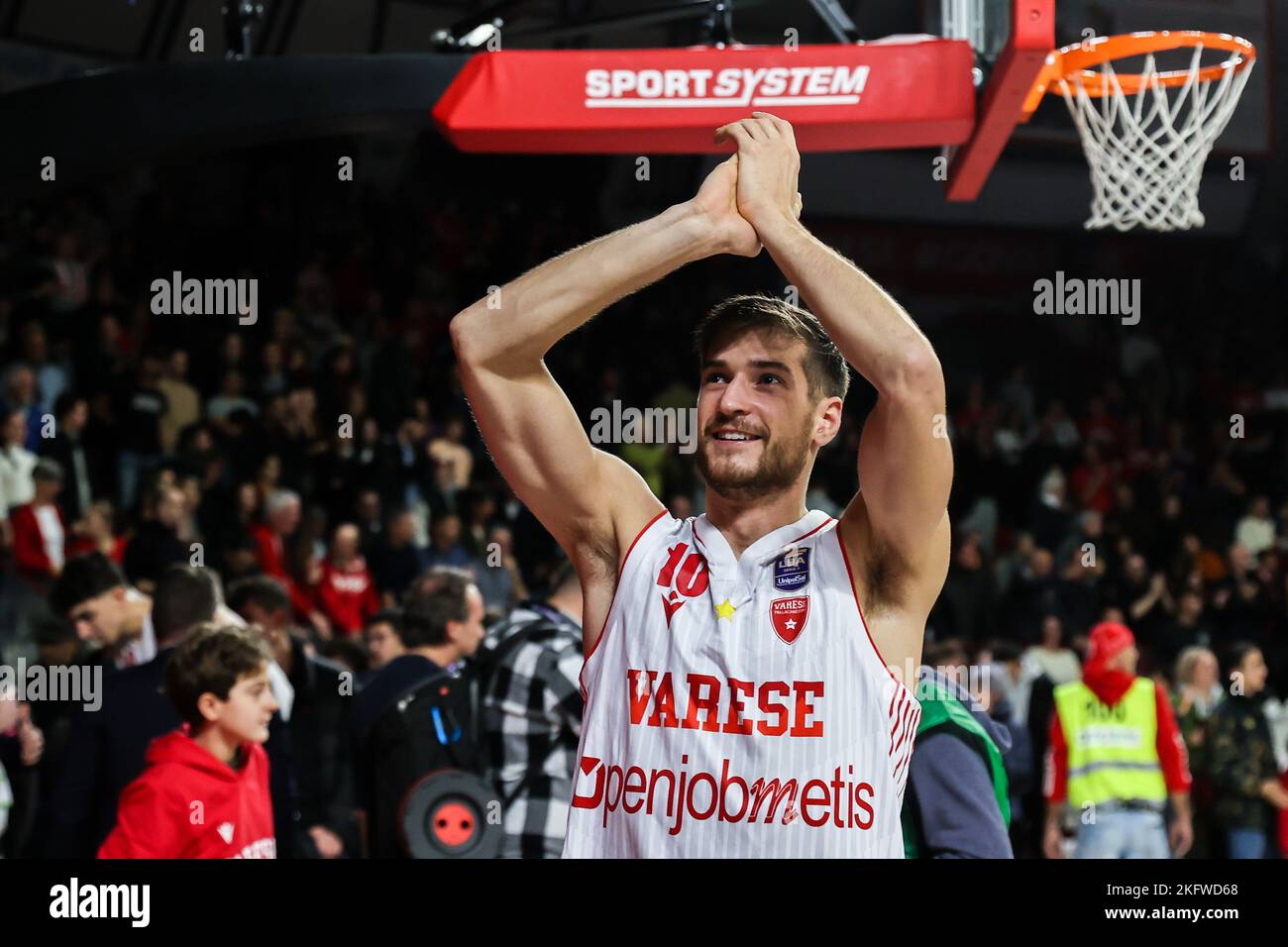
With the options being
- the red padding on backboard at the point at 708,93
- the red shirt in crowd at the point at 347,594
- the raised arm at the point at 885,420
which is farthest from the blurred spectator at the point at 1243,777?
the raised arm at the point at 885,420

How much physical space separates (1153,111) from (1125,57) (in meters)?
0.44

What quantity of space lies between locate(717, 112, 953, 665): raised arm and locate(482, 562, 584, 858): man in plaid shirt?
193 cm

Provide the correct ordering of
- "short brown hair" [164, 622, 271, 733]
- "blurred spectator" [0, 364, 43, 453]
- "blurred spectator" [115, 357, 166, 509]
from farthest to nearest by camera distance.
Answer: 1. "blurred spectator" [115, 357, 166, 509]
2. "blurred spectator" [0, 364, 43, 453]
3. "short brown hair" [164, 622, 271, 733]

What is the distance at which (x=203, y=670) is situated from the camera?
459 cm

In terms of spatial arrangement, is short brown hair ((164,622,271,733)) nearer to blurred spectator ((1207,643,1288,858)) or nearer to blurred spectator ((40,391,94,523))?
blurred spectator ((40,391,94,523))

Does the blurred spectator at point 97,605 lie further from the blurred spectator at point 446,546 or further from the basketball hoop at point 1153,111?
the basketball hoop at point 1153,111

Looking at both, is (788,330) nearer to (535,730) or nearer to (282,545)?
(535,730)

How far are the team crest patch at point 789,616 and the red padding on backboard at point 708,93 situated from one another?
3381mm

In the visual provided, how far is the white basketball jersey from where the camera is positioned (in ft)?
9.86

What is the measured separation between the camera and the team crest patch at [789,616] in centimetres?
309

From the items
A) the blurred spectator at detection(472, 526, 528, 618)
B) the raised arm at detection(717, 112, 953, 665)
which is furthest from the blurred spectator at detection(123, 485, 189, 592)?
the raised arm at detection(717, 112, 953, 665)

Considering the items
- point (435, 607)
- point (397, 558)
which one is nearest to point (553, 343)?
point (435, 607)
